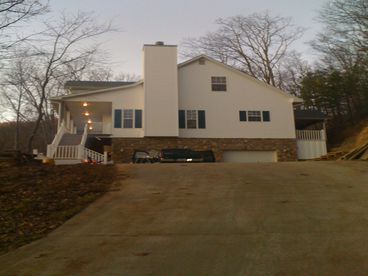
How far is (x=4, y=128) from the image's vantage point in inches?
1580

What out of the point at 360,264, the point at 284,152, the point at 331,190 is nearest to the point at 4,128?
the point at 284,152

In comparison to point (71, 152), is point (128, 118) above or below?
above

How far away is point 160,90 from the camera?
85.7 ft

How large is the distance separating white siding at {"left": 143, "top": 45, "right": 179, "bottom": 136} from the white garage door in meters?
3.88

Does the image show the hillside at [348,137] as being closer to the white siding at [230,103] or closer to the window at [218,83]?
the white siding at [230,103]

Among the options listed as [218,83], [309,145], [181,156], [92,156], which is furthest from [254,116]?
[92,156]

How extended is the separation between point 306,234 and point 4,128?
127ft

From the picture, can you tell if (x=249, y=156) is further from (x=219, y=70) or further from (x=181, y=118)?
(x=219, y=70)

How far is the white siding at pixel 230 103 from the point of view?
26.9 metres

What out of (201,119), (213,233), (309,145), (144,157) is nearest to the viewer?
(213,233)

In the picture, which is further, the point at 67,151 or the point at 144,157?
the point at 144,157

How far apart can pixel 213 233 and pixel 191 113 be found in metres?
20.1

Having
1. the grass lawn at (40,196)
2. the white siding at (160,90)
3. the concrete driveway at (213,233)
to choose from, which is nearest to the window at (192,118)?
the white siding at (160,90)

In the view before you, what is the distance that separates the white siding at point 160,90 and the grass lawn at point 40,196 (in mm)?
10544
